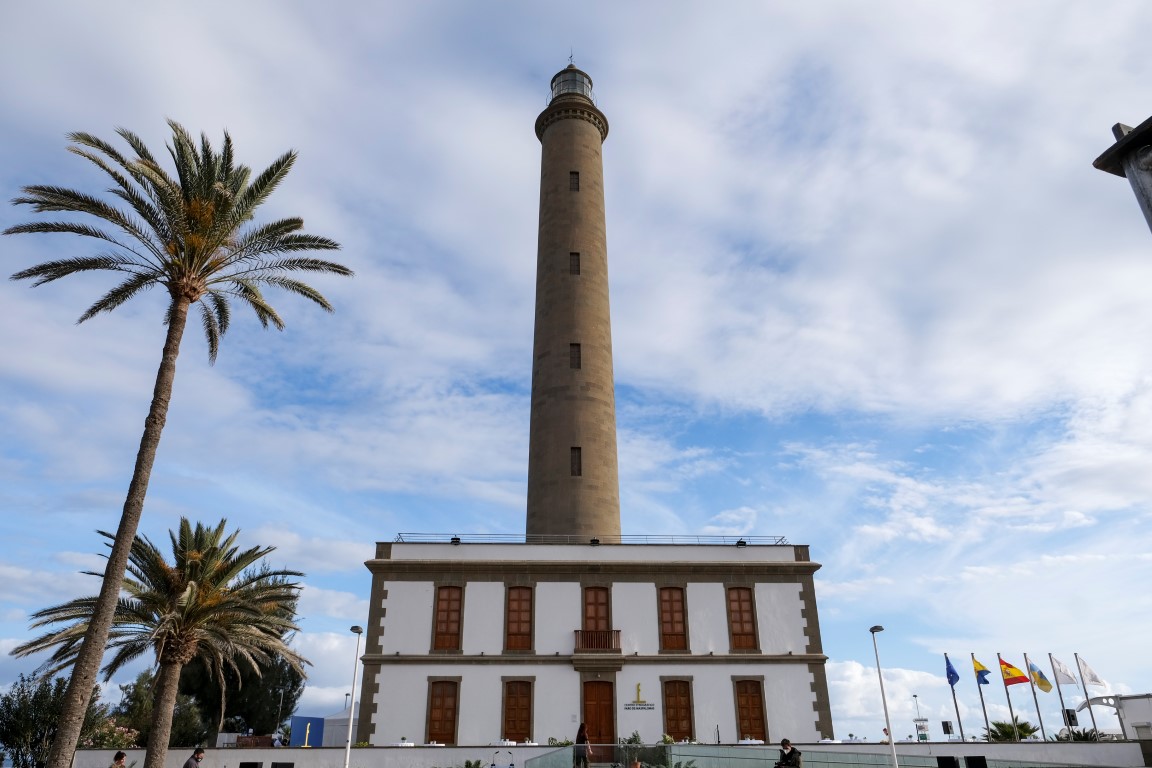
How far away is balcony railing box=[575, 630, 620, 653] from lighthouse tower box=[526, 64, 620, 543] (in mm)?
3854

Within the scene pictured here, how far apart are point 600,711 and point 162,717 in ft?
41.6

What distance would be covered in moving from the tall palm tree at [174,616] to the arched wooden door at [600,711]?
916cm

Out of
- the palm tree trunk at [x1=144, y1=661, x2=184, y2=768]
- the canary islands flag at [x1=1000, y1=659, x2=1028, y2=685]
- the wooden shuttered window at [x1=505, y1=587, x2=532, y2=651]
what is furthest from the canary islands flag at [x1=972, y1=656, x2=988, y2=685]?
the palm tree trunk at [x1=144, y1=661, x2=184, y2=768]

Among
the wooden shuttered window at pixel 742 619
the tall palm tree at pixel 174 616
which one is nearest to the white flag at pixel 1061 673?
the wooden shuttered window at pixel 742 619

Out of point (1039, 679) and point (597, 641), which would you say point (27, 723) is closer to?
point (597, 641)

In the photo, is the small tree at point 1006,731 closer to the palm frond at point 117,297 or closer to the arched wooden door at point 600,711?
the arched wooden door at point 600,711

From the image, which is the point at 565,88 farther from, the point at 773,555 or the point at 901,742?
the point at 901,742

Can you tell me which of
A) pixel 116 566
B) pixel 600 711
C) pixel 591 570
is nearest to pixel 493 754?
pixel 600 711

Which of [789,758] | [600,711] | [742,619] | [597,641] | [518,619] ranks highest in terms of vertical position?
[742,619]

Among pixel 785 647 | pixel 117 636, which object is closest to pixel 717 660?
pixel 785 647

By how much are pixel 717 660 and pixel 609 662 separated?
3.66 meters

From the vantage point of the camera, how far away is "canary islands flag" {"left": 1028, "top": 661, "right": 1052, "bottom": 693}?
3225cm

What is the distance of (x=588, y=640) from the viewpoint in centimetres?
2580

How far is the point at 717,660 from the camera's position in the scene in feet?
85.2
